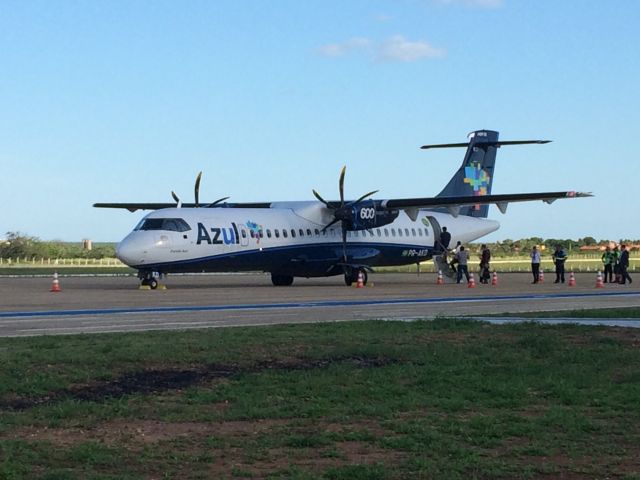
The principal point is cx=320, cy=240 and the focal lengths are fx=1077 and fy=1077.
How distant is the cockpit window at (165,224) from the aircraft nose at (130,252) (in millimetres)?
1010

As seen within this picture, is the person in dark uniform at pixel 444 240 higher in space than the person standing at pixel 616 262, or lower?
higher

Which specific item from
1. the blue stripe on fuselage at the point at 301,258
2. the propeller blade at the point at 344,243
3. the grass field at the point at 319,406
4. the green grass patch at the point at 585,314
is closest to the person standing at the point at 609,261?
the blue stripe on fuselage at the point at 301,258

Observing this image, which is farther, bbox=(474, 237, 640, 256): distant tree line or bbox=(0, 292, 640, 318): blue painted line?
bbox=(474, 237, 640, 256): distant tree line

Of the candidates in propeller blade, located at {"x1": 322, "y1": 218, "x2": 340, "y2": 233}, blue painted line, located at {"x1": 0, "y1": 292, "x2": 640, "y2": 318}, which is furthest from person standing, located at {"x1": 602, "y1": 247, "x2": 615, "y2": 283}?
propeller blade, located at {"x1": 322, "y1": 218, "x2": 340, "y2": 233}

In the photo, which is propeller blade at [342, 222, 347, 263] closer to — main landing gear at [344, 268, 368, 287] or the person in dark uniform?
main landing gear at [344, 268, 368, 287]

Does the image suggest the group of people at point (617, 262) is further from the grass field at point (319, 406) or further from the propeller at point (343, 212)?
the grass field at point (319, 406)

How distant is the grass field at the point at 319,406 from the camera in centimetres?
846

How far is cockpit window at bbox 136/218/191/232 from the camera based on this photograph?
35906 millimetres

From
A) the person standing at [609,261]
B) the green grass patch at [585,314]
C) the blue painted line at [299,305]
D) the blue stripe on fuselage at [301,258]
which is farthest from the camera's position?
the person standing at [609,261]

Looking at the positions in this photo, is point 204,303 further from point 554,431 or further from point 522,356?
point 554,431

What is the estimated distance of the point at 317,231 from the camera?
41500 mm

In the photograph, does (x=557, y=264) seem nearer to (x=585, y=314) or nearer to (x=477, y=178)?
(x=477, y=178)

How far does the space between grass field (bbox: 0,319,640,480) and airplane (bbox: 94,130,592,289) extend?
19.2 metres

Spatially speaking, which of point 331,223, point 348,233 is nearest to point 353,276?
point 348,233
